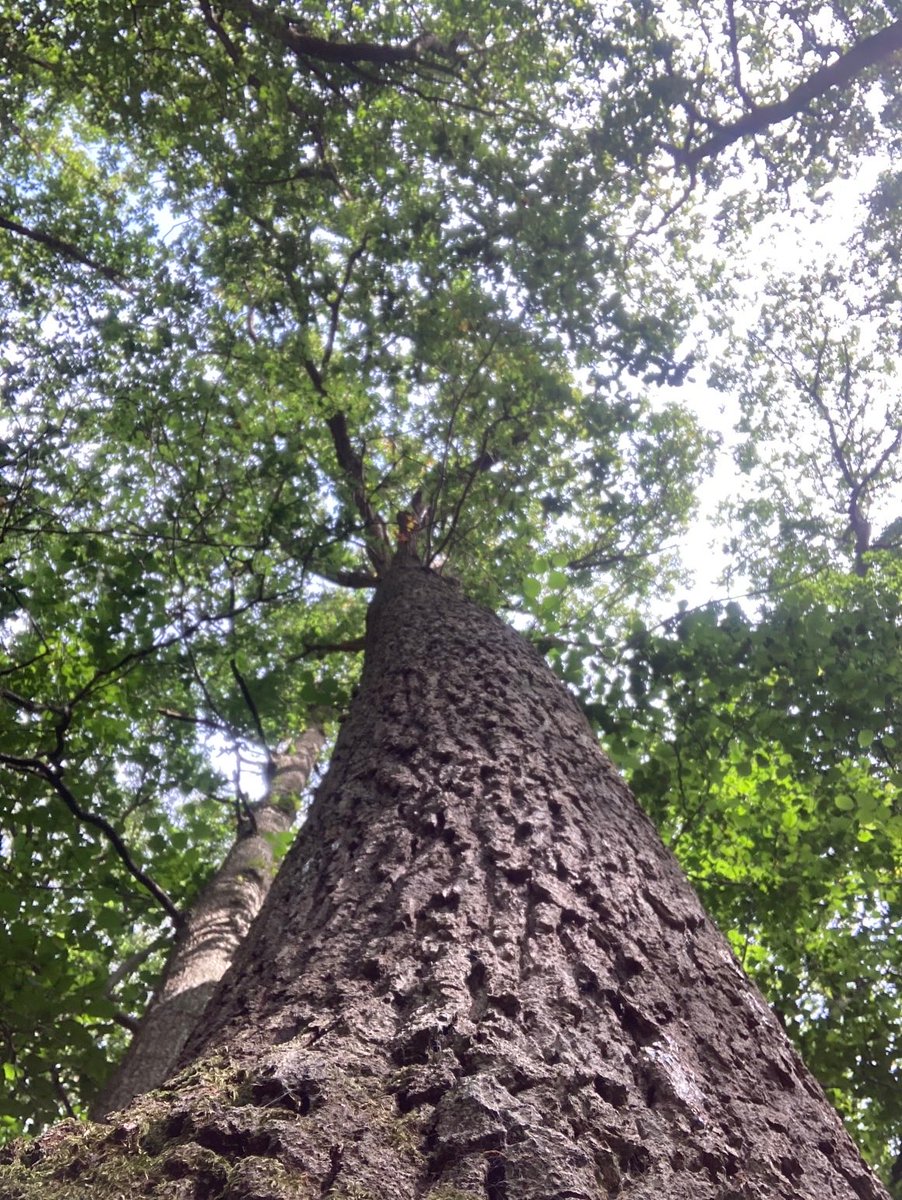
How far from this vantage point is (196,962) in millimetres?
5211

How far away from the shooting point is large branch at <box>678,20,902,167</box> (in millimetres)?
6934


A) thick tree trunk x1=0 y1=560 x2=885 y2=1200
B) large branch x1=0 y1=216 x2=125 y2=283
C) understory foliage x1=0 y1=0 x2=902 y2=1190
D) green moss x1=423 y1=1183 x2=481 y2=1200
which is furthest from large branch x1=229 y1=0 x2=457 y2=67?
green moss x1=423 y1=1183 x2=481 y2=1200

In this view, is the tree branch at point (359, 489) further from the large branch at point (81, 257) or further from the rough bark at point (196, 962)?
the large branch at point (81, 257)

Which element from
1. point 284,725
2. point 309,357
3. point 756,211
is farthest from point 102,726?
point 756,211

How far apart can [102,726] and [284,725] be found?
138 inches

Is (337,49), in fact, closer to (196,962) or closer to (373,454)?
(373,454)

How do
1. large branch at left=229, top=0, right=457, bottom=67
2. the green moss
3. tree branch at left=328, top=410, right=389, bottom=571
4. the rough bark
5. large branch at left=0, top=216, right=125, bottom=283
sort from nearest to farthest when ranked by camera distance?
the green moss
the rough bark
large branch at left=229, top=0, right=457, bottom=67
tree branch at left=328, top=410, right=389, bottom=571
large branch at left=0, top=216, right=125, bottom=283

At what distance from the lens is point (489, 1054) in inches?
54.6

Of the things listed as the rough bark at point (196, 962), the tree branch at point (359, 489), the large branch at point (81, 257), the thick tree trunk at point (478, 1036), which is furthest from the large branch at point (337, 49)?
the thick tree trunk at point (478, 1036)

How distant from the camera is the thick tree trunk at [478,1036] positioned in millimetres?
1170

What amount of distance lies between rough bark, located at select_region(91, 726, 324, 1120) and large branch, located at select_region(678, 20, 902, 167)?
23.2 ft

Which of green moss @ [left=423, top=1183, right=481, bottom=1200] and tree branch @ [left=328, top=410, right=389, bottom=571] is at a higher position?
tree branch @ [left=328, top=410, right=389, bottom=571]

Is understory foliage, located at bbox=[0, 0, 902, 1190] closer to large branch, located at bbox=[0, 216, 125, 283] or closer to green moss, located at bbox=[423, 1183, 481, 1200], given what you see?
large branch, located at bbox=[0, 216, 125, 283]

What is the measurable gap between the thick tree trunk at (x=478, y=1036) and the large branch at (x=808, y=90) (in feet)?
23.7
